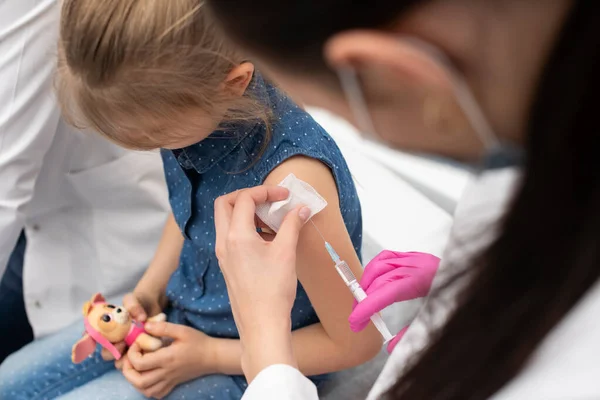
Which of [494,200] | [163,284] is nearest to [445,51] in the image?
[494,200]

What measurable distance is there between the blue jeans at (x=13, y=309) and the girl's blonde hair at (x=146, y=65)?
0.62 meters

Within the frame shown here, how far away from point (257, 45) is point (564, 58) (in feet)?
0.66

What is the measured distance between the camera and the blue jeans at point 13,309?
1.22 m

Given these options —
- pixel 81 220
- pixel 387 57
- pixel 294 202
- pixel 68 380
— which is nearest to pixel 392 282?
pixel 294 202

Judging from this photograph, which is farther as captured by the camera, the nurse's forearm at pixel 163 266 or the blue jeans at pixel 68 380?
the nurse's forearm at pixel 163 266

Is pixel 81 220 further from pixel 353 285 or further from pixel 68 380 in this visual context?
pixel 353 285

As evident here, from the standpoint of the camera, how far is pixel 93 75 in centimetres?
71

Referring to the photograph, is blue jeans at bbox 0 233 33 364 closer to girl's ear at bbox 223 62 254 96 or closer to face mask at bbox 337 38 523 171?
girl's ear at bbox 223 62 254 96

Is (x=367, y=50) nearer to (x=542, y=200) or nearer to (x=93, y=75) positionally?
(x=542, y=200)

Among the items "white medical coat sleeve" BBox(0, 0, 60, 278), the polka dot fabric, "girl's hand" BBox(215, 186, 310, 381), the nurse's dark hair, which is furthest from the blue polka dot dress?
the nurse's dark hair

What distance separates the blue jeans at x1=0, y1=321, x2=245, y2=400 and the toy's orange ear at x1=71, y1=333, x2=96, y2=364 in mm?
66

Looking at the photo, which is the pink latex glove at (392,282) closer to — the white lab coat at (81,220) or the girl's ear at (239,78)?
Answer: the girl's ear at (239,78)

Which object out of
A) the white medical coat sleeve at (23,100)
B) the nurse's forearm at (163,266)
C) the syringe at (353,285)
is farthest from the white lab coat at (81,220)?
the syringe at (353,285)

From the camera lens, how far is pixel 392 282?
72cm
